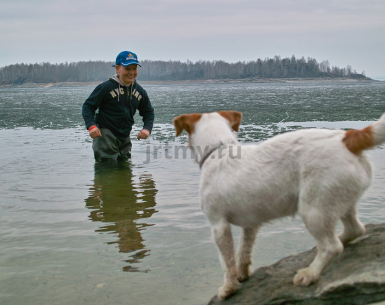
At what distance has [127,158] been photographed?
1027 centimetres

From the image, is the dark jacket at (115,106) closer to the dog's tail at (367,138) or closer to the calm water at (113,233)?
the calm water at (113,233)

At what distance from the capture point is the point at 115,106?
352 inches

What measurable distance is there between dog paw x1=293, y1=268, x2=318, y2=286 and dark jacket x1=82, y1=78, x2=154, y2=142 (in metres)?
6.16

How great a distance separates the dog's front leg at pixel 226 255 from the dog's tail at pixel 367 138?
4.10ft

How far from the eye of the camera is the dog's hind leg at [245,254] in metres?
3.95

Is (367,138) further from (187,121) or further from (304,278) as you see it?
(187,121)

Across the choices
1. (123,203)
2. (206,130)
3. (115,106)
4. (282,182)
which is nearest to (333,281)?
(282,182)

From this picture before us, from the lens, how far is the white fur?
3.19m

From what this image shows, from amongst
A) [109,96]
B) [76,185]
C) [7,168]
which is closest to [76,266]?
[76,185]

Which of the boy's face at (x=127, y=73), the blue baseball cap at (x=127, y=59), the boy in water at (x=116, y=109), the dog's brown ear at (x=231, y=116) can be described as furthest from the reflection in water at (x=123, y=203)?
the blue baseball cap at (x=127, y=59)

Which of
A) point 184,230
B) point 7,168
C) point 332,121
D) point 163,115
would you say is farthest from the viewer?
point 163,115

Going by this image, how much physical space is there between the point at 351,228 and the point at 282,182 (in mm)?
1026

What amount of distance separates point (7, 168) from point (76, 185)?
2774 millimetres

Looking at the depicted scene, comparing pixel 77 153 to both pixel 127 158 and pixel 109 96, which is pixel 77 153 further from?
pixel 109 96
